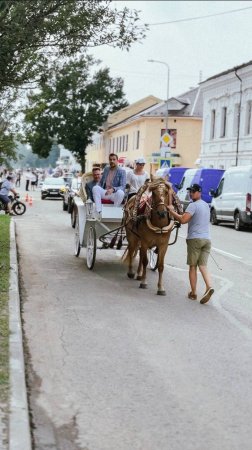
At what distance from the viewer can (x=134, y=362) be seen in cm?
630

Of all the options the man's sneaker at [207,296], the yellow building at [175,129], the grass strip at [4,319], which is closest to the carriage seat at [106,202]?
the grass strip at [4,319]

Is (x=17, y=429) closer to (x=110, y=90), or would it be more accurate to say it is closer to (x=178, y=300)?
(x=178, y=300)

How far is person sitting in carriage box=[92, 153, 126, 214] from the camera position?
458 inches

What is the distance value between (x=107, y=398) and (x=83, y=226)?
717 centimetres

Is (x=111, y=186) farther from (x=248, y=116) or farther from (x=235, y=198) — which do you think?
(x=248, y=116)

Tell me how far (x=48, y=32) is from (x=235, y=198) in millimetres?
15905

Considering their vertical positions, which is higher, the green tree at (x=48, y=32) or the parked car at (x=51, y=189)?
the green tree at (x=48, y=32)

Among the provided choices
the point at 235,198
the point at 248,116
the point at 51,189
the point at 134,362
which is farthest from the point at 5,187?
the point at 134,362

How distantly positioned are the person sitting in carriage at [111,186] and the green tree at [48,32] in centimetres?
204

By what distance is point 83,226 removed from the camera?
12312mm

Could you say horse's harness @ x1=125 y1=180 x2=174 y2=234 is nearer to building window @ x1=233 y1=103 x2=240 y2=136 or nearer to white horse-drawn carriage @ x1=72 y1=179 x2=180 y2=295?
white horse-drawn carriage @ x1=72 y1=179 x2=180 y2=295

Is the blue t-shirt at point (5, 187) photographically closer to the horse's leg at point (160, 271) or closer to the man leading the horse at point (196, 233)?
the horse's leg at point (160, 271)

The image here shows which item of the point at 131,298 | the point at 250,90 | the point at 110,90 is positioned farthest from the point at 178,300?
the point at 110,90

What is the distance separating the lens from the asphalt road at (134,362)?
15.3 feet
